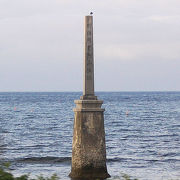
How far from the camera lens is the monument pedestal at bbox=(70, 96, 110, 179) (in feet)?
55.3

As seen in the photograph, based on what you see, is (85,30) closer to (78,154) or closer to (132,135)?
(78,154)

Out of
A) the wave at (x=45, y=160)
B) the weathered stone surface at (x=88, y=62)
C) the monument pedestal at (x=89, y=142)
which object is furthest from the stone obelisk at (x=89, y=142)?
Answer: the wave at (x=45, y=160)

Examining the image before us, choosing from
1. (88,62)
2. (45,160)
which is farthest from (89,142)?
(45,160)

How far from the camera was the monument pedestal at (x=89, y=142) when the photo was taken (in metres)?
16.9

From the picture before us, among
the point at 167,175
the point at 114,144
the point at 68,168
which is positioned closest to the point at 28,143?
the point at 114,144

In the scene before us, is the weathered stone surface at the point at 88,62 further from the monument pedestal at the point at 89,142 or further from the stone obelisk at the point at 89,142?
the monument pedestal at the point at 89,142

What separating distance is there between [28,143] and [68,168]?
1211cm

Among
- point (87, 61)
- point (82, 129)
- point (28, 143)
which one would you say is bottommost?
point (28, 143)

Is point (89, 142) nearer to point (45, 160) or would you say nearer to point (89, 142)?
point (89, 142)

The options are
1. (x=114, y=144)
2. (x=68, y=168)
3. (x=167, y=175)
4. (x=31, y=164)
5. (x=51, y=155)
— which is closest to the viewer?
(x=167, y=175)

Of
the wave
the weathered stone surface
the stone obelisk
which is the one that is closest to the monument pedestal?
the stone obelisk

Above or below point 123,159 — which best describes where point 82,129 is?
above

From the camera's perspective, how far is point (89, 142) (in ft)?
55.6

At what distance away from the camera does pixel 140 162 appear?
25.1 m
